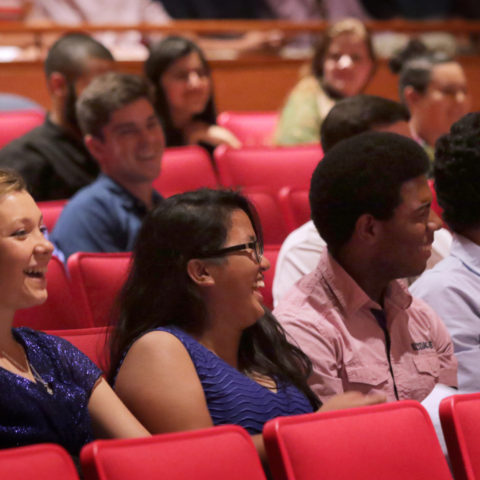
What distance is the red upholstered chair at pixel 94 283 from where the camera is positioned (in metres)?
1.00

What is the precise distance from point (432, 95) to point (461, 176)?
753 mm

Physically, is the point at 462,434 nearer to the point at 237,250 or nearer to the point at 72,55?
the point at 237,250

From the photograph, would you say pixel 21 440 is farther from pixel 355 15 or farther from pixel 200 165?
pixel 355 15

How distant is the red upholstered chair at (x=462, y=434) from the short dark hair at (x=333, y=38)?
1.25 m

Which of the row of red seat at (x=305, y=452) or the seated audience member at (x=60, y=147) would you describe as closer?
the row of red seat at (x=305, y=452)

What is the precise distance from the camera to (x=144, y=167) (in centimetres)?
130

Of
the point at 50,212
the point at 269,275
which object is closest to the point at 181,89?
the point at 50,212

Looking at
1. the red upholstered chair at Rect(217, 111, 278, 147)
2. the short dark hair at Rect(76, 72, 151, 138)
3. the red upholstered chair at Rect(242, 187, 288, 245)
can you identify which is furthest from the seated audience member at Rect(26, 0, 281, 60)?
the red upholstered chair at Rect(242, 187, 288, 245)

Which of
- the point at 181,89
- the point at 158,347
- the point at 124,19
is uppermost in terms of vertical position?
the point at 124,19

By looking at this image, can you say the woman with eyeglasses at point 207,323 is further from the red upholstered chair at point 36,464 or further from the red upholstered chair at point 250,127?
the red upholstered chair at point 250,127

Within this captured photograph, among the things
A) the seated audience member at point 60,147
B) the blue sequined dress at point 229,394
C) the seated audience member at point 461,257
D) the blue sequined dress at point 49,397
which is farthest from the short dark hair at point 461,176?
the seated audience member at point 60,147

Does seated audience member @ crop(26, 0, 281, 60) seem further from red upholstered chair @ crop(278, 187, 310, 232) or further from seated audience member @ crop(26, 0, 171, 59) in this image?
red upholstered chair @ crop(278, 187, 310, 232)

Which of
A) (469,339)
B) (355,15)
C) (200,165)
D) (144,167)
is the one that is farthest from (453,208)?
(355,15)

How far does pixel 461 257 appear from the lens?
38.7 inches
